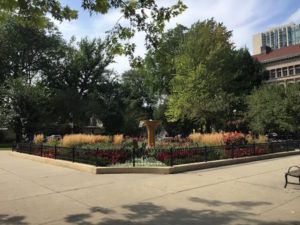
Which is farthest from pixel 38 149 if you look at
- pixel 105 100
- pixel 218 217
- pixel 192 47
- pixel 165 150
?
pixel 105 100

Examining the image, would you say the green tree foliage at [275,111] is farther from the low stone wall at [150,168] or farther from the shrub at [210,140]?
the low stone wall at [150,168]

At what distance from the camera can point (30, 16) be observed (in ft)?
26.9

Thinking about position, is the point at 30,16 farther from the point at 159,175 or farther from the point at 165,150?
the point at 165,150

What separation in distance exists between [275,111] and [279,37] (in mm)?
118240

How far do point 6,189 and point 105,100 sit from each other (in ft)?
167

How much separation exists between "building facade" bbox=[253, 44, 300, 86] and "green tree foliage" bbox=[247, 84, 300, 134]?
52544 millimetres

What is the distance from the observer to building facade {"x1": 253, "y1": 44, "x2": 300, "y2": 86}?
8850 centimetres

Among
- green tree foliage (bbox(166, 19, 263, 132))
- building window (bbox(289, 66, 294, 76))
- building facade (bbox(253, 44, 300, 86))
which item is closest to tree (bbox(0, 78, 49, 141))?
green tree foliage (bbox(166, 19, 263, 132))

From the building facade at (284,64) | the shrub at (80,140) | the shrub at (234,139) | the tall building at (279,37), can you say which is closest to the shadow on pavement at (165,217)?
the shrub at (234,139)

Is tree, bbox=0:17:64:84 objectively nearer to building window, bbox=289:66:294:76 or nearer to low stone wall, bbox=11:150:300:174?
low stone wall, bbox=11:150:300:174

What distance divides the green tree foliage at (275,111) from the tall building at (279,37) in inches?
3944

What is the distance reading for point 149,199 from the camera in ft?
30.7

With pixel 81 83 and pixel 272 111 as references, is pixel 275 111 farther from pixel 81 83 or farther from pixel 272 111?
pixel 81 83

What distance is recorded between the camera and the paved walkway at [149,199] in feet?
25.0
